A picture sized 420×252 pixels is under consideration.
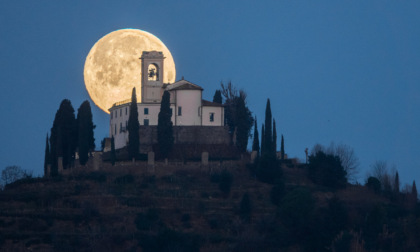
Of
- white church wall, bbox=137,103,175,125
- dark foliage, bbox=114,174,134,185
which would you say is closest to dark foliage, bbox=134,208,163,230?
dark foliage, bbox=114,174,134,185

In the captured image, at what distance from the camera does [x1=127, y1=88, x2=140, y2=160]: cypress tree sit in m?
106

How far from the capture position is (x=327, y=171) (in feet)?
344

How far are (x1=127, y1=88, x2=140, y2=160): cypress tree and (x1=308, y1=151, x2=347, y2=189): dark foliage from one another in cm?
1480

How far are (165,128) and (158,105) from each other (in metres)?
5.29

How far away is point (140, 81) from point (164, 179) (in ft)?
48.8

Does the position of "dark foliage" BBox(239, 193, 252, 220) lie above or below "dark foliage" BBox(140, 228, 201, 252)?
above

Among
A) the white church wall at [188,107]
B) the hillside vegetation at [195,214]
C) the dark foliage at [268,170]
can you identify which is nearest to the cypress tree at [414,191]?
the hillside vegetation at [195,214]

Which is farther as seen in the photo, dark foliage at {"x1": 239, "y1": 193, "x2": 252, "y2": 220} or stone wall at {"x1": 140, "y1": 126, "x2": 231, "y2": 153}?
stone wall at {"x1": 140, "y1": 126, "x2": 231, "y2": 153}

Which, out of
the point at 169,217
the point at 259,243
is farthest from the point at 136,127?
the point at 259,243

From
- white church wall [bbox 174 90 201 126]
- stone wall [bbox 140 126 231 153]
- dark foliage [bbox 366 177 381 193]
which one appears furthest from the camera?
white church wall [bbox 174 90 201 126]

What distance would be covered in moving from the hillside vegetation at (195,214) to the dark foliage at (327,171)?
0.56 meters

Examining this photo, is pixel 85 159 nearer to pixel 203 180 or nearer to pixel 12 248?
pixel 203 180

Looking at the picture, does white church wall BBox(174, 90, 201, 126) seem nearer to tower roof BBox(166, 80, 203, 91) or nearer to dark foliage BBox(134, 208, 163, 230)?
tower roof BBox(166, 80, 203, 91)

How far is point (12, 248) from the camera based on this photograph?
297ft
